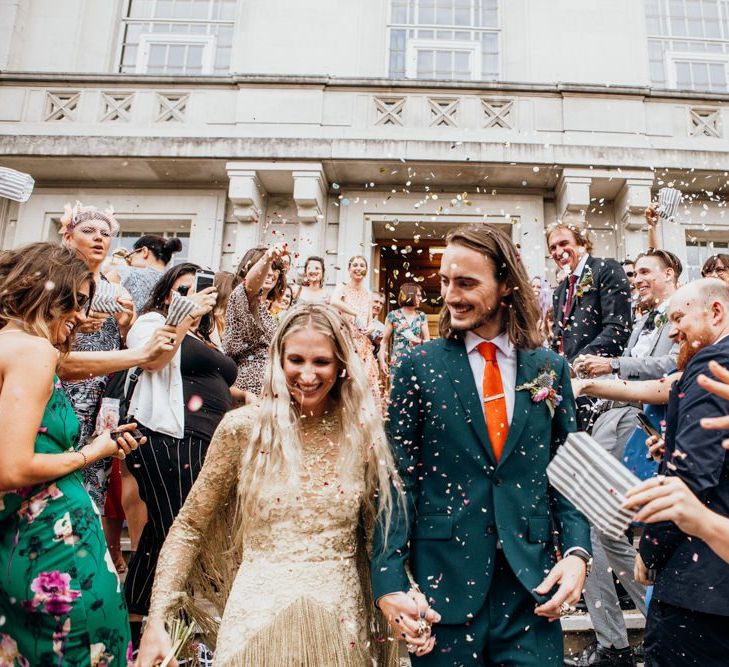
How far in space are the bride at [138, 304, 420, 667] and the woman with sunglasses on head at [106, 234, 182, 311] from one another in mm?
2938

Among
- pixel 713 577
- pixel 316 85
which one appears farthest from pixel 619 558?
pixel 316 85

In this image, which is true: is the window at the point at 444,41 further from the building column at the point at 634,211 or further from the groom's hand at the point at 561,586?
the groom's hand at the point at 561,586

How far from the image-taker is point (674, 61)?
10961mm

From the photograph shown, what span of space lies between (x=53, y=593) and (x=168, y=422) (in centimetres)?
149

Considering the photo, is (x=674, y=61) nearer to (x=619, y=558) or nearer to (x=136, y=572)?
(x=619, y=558)

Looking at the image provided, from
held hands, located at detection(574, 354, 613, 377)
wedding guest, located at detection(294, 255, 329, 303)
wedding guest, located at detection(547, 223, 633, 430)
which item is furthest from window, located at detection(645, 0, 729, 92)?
held hands, located at detection(574, 354, 613, 377)

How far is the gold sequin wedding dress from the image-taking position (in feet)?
6.17

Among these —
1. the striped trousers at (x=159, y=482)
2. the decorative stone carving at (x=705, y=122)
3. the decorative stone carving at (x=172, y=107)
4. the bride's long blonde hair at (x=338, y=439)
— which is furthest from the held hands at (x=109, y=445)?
the decorative stone carving at (x=705, y=122)

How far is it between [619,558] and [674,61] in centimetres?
1068

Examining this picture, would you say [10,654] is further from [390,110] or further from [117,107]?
[117,107]

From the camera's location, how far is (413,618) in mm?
1704

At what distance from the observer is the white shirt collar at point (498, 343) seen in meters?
2.12

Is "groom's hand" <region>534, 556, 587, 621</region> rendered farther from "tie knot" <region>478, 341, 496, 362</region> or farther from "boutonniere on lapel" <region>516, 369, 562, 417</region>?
"tie knot" <region>478, 341, 496, 362</region>

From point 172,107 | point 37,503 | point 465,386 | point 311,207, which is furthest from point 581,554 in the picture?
point 172,107
